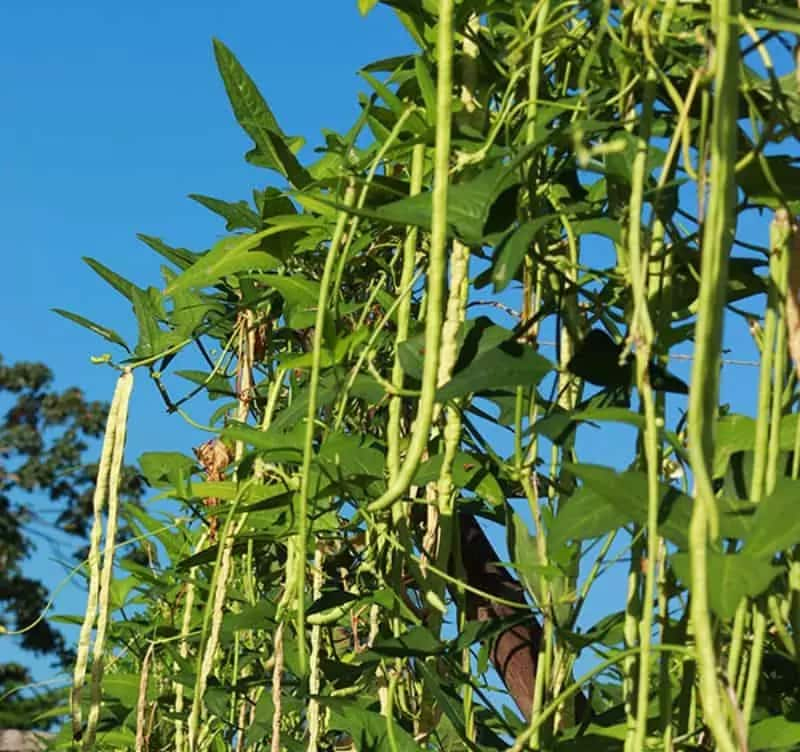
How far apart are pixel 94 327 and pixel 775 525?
71 centimetres

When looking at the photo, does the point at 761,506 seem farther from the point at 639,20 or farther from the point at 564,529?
the point at 639,20

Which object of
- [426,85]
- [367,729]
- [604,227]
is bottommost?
[367,729]

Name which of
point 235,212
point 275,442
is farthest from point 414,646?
point 235,212

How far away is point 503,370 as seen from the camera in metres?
0.61

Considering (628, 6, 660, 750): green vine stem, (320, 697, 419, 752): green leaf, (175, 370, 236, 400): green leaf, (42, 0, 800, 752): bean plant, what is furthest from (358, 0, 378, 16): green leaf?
(175, 370, 236, 400): green leaf

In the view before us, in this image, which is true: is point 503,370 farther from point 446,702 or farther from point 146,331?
point 146,331

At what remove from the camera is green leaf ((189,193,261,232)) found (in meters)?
0.97

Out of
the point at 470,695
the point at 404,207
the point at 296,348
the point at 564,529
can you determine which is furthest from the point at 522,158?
the point at 296,348

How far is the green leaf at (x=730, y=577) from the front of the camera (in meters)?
0.46

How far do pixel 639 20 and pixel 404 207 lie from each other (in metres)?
0.14

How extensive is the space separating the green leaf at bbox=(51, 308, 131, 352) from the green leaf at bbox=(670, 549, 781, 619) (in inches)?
26.4

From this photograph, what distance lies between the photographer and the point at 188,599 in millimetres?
1211

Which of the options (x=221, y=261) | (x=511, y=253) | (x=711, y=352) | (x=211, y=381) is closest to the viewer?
(x=711, y=352)

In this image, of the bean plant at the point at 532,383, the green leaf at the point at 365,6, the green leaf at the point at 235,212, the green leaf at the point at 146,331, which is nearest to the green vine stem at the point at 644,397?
the bean plant at the point at 532,383
